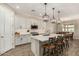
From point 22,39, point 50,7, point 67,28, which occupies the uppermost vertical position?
point 50,7

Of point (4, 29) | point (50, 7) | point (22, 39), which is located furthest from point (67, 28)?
point (4, 29)

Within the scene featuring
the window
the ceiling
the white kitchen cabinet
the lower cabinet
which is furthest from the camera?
the lower cabinet

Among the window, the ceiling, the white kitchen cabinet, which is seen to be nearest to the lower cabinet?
the white kitchen cabinet

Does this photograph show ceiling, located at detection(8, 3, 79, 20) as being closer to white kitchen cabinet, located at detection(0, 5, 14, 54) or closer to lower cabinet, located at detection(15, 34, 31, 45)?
white kitchen cabinet, located at detection(0, 5, 14, 54)

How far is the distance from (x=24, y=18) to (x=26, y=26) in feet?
2.17

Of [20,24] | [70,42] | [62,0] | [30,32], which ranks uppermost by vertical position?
[62,0]

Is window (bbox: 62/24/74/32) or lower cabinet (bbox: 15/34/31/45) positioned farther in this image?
lower cabinet (bbox: 15/34/31/45)

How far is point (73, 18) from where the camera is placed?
679 cm

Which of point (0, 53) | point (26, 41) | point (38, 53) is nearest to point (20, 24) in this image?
point (26, 41)

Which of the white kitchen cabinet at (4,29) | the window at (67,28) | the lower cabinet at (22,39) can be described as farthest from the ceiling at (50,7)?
the lower cabinet at (22,39)

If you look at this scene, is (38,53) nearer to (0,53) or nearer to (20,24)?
(0,53)

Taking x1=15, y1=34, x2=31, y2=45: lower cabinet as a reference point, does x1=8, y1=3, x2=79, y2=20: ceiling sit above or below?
above

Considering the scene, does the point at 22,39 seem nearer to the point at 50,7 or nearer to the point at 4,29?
the point at 4,29

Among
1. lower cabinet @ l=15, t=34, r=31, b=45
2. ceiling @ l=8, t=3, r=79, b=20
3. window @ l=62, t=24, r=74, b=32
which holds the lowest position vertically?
lower cabinet @ l=15, t=34, r=31, b=45
